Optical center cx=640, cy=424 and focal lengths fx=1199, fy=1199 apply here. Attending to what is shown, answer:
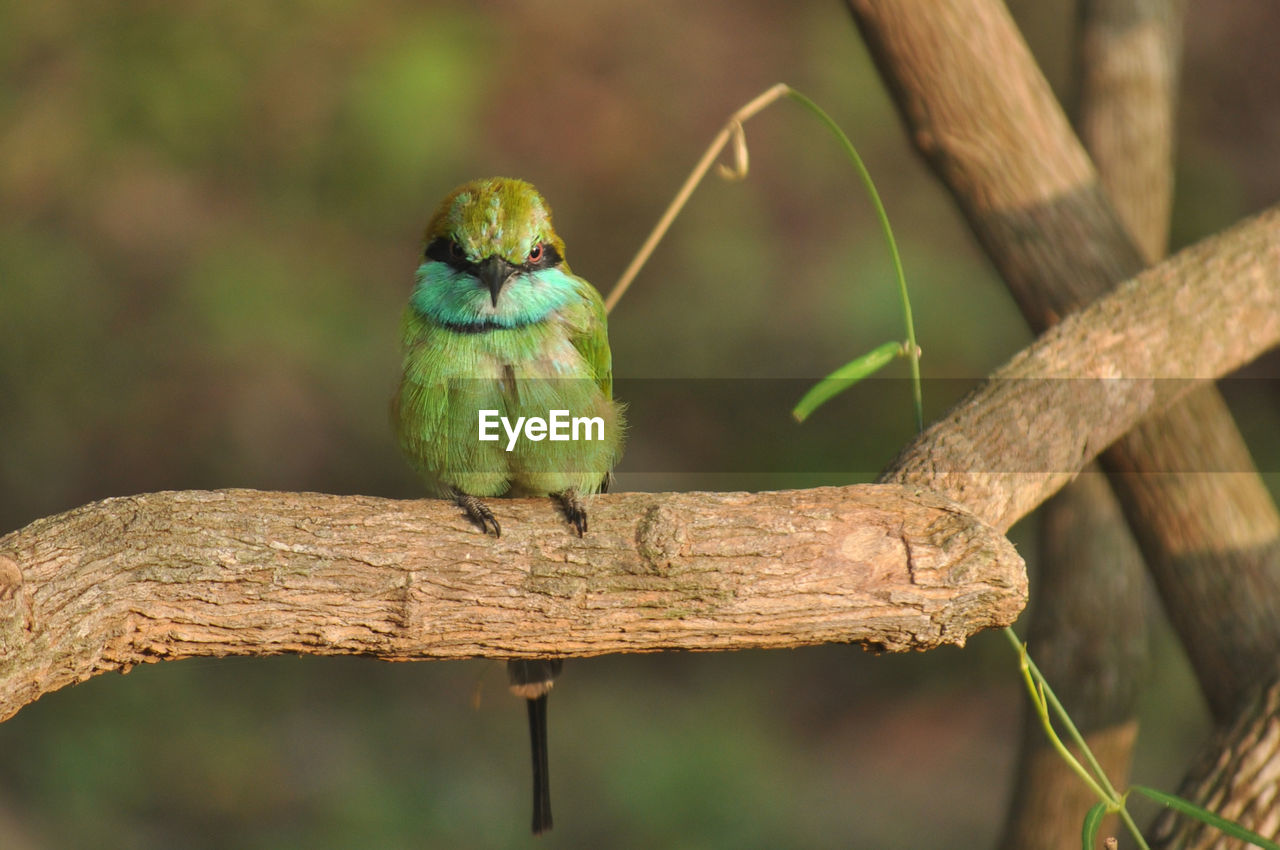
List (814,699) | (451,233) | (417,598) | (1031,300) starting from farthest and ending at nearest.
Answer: (814,699)
(1031,300)
(451,233)
(417,598)

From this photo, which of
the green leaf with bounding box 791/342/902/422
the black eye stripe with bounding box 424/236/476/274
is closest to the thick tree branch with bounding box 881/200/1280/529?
the green leaf with bounding box 791/342/902/422

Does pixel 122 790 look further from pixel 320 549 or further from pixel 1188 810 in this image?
pixel 1188 810

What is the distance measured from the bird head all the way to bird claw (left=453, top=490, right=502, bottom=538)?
0.41 meters

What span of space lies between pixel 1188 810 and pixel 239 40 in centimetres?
536

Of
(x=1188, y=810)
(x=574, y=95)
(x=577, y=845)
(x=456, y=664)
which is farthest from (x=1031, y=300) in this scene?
(x=574, y=95)

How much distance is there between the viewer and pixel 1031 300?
264 cm

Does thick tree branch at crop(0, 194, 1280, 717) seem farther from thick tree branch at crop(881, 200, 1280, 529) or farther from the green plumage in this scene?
the green plumage

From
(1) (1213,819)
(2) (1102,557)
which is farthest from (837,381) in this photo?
(2) (1102,557)

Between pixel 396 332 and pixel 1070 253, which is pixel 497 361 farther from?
pixel 396 332

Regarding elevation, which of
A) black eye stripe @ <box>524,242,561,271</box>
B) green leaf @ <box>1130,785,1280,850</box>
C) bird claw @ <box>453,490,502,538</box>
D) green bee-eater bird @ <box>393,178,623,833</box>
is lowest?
green leaf @ <box>1130,785,1280,850</box>

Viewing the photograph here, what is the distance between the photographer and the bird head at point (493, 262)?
217cm

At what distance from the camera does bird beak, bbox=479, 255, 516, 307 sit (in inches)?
83.7

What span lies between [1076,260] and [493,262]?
1.29 metres

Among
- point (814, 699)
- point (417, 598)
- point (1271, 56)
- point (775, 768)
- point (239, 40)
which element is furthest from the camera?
point (1271, 56)
